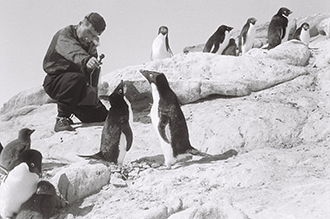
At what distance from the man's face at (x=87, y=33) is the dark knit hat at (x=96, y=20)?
0.22ft

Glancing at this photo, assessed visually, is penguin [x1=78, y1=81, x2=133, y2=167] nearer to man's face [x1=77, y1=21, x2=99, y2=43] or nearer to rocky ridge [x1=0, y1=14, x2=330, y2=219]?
rocky ridge [x1=0, y1=14, x2=330, y2=219]

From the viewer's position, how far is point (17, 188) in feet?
15.7

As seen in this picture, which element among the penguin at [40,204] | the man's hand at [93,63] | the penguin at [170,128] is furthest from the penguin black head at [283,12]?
the penguin at [40,204]

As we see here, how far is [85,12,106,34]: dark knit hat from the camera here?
22.7ft

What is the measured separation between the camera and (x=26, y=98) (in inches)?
407

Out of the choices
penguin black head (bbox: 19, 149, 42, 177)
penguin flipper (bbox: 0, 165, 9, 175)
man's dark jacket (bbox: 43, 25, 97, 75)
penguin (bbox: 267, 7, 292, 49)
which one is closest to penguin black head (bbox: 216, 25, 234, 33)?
penguin (bbox: 267, 7, 292, 49)

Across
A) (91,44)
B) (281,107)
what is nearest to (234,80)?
(281,107)

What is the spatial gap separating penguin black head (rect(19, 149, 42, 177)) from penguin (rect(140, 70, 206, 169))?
128 centimetres

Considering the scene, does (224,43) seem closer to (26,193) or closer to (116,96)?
(116,96)

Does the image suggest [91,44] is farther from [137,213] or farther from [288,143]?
[137,213]

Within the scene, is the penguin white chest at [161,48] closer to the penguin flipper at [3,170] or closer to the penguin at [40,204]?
the penguin flipper at [3,170]

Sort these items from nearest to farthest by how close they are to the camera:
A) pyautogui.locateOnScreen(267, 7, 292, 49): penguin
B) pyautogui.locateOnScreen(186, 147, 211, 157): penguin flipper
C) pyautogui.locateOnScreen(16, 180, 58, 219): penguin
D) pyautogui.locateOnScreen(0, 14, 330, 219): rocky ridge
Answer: pyautogui.locateOnScreen(0, 14, 330, 219): rocky ridge → pyautogui.locateOnScreen(16, 180, 58, 219): penguin → pyautogui.locateOnScreen(186, 147, 211, 157): penguin flipper → pyautogui.locateOnScreen(267, 7, 292, 49): penguin

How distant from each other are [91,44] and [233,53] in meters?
5.28

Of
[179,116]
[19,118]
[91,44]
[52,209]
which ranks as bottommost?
[19,118]
